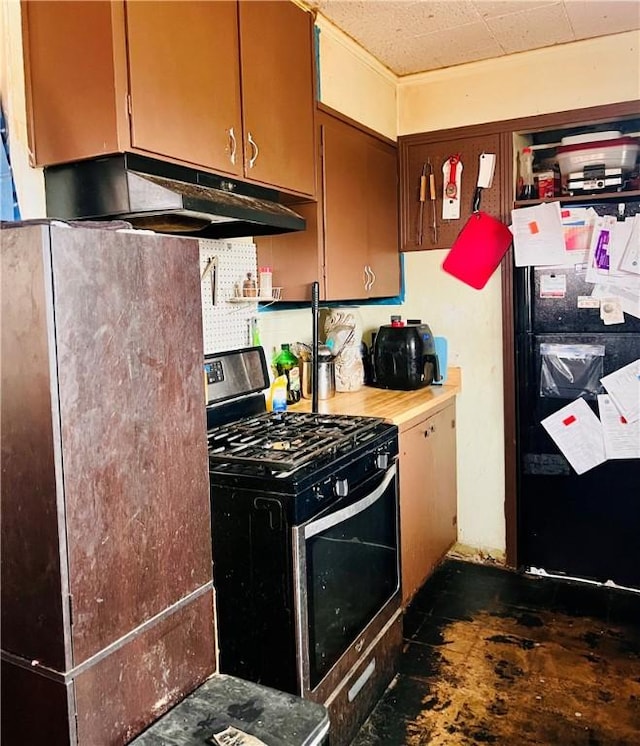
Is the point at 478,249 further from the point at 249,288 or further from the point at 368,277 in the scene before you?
the point at 249,288

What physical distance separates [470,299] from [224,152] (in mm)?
1716

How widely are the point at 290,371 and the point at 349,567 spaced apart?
1.06 meters

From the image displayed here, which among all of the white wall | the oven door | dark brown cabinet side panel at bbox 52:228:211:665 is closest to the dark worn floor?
the oven door

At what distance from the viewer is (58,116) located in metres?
1.69

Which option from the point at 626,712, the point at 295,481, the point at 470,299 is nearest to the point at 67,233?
the point at 295,481

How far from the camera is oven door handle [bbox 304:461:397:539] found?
1.78m

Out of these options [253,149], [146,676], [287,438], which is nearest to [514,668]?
[287,438]

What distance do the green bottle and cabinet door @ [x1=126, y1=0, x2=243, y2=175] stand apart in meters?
0.99

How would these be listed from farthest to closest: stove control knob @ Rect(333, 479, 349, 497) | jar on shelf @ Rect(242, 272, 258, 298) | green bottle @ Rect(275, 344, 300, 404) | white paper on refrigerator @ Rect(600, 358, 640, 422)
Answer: white paper on refrigerator @ Rect(600, 358, 640, 422) < green bottle @ Rect(275, 344, 300, 404) < jar on shelf @ Rect(242, 272, 258, 298) < stove control knob @ Rect(333, 479, 349, 497)

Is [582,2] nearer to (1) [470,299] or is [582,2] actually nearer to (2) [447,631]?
(1) [470,299]

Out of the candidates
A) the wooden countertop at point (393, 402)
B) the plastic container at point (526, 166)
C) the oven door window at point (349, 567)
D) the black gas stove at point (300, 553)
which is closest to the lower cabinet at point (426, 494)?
the wooden countertop at point (393, 402)

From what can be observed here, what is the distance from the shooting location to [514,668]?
2414 mm

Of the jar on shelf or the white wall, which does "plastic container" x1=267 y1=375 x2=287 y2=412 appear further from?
the white wall

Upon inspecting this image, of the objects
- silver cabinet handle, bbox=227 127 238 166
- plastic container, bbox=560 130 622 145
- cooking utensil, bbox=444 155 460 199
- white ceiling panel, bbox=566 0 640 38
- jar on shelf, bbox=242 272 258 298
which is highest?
white ceiling panel, bbox=566 0 640 38
